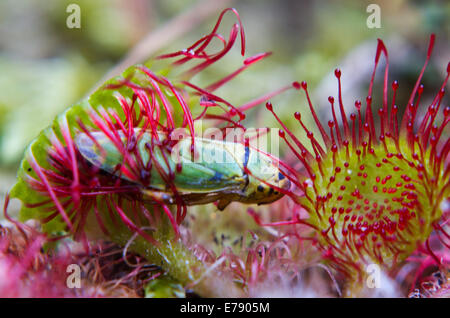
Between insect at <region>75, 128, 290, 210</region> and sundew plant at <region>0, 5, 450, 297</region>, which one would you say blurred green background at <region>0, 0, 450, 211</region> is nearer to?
sundew plant at <region>0, 5, 450, 297</region>

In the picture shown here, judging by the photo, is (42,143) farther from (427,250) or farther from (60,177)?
(427,250)

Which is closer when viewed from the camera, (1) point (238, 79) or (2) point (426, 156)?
(2) point (426, 156)

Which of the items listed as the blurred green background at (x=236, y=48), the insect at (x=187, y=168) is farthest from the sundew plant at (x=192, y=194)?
the blurred green background at (x=236, y=48)

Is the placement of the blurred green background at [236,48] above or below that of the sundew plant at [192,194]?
above

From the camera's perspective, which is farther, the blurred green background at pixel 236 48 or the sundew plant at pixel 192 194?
the blurred green background at pixel 236 48

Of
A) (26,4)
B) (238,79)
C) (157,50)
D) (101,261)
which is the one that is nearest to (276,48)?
(238,79)

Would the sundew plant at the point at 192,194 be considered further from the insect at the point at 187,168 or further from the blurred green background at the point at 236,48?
the blurred green background at the point at 236,48
